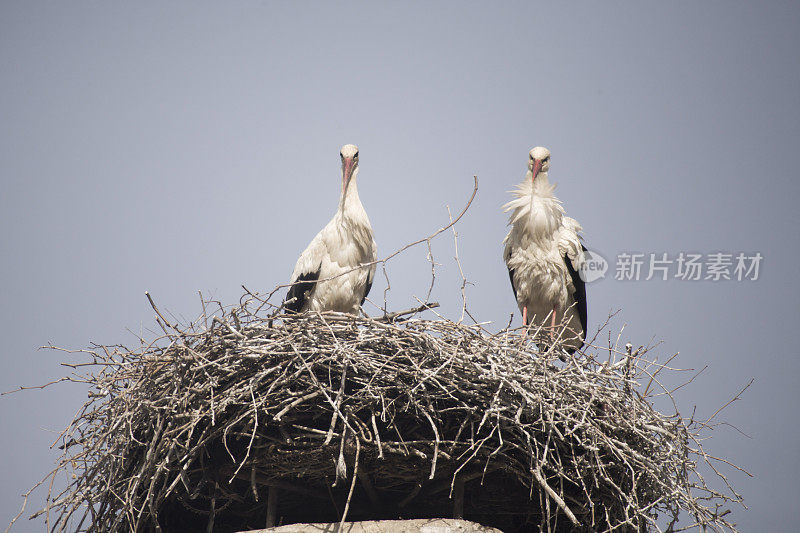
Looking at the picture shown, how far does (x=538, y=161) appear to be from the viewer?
21.6 ft

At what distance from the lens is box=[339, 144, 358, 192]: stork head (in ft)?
20.3

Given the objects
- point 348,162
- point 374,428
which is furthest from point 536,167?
point 374,428

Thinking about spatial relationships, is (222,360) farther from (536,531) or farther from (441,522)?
(536,531)

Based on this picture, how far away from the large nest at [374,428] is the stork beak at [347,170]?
1.93 metres

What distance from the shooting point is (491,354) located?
4.21 m

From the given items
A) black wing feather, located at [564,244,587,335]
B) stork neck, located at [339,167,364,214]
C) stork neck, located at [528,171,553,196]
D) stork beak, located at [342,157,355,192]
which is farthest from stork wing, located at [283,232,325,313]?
black wing feather, located at [564,244,587,335]

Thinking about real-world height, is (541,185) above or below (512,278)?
above

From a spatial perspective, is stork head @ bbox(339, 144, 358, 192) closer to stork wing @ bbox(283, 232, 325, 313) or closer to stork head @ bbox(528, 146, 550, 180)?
stork wing @ bbox(283, 232, 325, 313)

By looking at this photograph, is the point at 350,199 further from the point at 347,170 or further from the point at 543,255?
the point at 543,255

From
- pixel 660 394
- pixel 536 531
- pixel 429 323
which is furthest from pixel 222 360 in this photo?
pixel 660 394

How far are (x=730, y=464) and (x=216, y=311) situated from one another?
2709 millimetres

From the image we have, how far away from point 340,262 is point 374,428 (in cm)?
230

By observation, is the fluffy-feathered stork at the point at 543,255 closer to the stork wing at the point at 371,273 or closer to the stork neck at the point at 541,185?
the stork neck at the point at 541,185

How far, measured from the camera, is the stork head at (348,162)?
20.3ft
